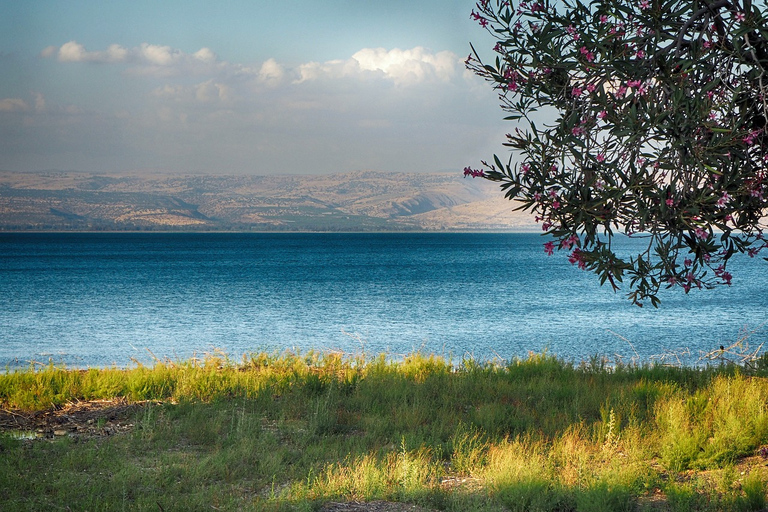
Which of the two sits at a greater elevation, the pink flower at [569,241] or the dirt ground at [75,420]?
the pink flower at [569,241]

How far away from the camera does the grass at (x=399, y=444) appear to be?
5898 millimetres

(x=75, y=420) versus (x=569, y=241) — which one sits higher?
(x=569, y=241)

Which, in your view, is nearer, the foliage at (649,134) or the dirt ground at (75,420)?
the foliage at (649,134)

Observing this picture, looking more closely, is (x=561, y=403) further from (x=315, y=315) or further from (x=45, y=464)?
(x=315, y=315)

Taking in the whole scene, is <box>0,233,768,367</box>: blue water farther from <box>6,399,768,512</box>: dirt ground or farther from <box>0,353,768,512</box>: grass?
<box>6,399,768,512</box>: dirt ground

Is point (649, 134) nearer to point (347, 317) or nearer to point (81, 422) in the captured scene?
point (81, 422)

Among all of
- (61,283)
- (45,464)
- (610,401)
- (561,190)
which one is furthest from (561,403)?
(61,283)

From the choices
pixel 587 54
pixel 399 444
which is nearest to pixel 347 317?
pixel 399 444

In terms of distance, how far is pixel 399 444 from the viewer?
771cm

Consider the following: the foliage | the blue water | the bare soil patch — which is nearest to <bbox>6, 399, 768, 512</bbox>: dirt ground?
the bare soil patch

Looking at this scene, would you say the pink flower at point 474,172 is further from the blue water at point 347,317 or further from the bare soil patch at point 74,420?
the blue water at point 347,317

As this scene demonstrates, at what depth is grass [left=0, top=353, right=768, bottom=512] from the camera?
19.4ft

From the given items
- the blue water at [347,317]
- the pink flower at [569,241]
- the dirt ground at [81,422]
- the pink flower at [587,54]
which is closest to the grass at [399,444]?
the dirt ground at [81,422]

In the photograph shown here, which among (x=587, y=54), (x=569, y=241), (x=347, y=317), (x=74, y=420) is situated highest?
(x=587, y=54)
